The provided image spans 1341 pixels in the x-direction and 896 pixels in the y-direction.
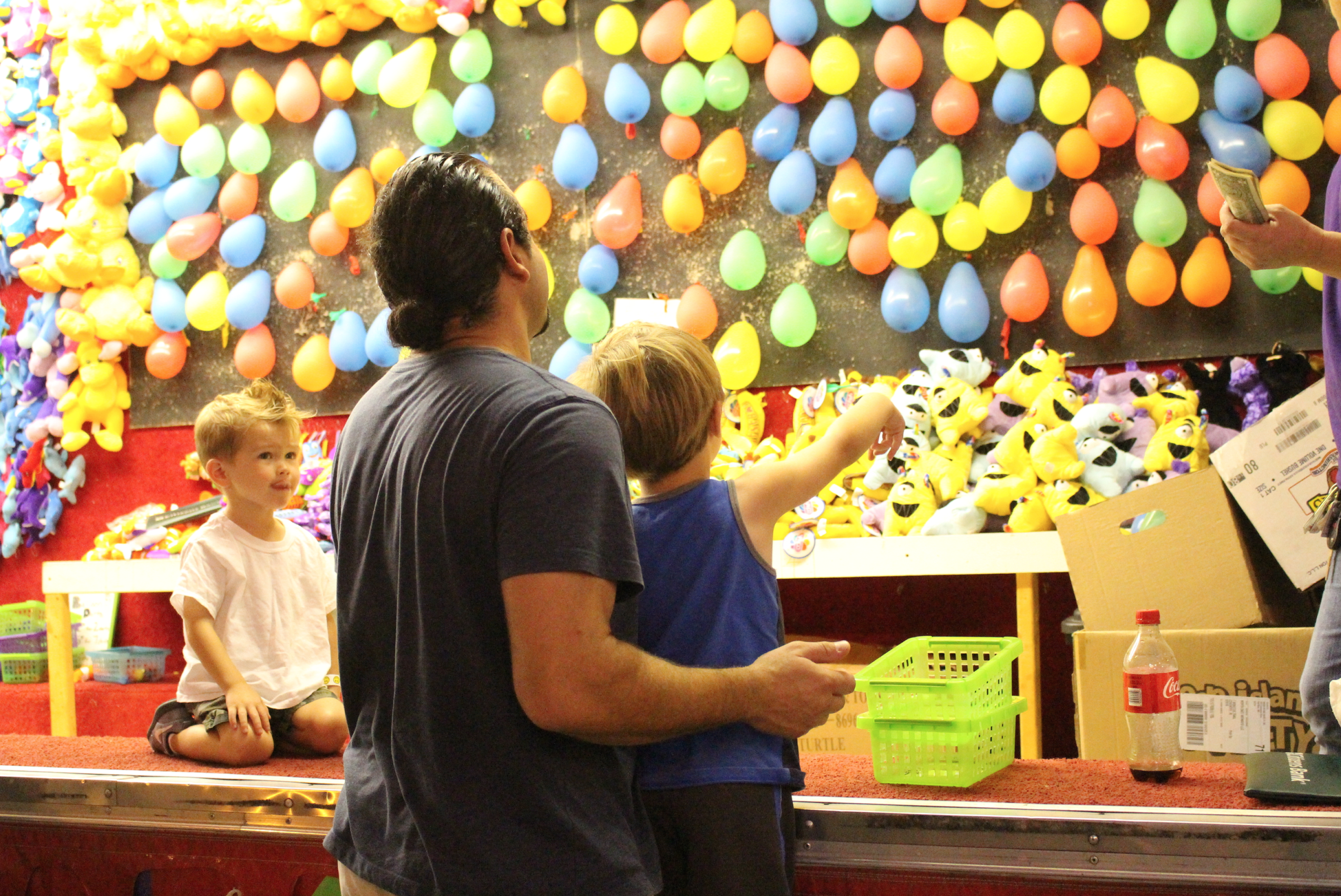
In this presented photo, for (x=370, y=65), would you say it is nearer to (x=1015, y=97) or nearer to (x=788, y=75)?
(x=788, y=75)

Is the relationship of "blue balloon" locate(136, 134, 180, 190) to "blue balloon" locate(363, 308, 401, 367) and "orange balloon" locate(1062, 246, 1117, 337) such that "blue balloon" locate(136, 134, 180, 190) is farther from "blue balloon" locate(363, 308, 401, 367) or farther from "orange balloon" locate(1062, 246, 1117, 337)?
"orange balloon" locate(1062, 246, 1117, 337)

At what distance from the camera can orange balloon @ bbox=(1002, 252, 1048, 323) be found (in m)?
3.24

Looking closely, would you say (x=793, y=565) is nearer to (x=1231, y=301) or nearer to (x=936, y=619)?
(x=936, y=619)

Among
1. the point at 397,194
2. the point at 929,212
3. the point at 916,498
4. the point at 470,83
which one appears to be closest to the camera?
the point at 397,194

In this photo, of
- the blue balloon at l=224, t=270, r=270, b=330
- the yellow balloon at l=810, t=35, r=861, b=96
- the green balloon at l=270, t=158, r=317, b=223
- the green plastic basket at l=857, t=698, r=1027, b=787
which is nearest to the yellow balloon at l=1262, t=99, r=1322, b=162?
the yellow balloon at l=810, t=35, r=861, b=96

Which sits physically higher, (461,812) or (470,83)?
(470,83)

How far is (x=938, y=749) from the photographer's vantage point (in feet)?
4.97

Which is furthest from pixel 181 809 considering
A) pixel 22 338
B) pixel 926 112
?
pixel 22 338

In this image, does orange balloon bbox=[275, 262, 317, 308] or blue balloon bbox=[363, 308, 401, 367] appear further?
orange balloon bbox=[275, 262, 317, 308]

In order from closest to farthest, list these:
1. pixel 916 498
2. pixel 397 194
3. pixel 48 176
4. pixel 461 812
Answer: pixel 461 812 < pixel 397 194 < pixel 916 498 < pixel 48 176

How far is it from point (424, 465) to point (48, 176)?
4.10 meters

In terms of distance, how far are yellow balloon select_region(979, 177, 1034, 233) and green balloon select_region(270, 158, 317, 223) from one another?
7.33 feet

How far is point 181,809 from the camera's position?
1.64 m

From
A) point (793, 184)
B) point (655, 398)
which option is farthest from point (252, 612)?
point (793, 184)
